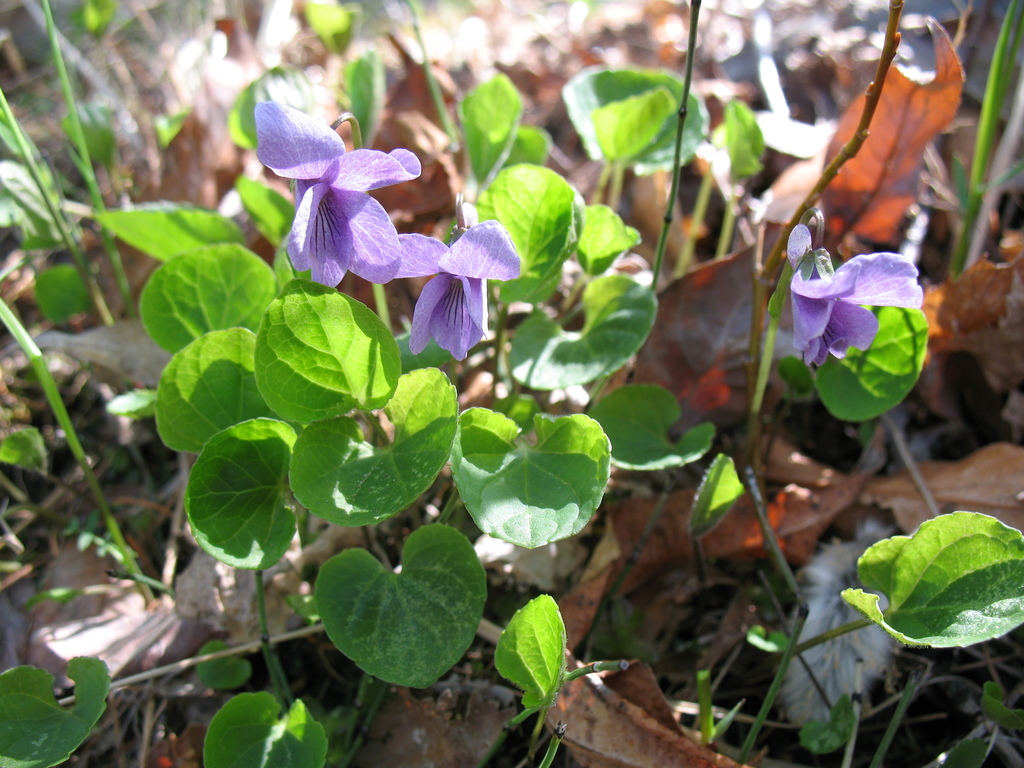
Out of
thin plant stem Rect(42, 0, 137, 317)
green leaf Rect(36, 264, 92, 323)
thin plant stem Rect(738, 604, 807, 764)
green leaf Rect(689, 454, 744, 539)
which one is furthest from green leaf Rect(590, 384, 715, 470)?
green leaf Rect(36, 264, 92, 323)

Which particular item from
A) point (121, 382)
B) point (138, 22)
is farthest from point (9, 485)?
point (138, 22)

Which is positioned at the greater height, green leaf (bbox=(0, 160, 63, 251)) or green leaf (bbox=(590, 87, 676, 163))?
green leaf (bbox=(0, 160, 63, 251))

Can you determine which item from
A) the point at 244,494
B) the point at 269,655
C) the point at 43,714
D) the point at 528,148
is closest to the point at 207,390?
the point at 244,494

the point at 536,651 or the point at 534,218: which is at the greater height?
the point at 534,218

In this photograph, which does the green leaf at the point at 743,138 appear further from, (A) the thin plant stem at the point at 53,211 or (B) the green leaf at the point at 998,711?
(A) the thin plant stem at the point at 53,211

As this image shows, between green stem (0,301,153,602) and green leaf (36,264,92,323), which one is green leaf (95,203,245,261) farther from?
green leaf (36,264,92,323)

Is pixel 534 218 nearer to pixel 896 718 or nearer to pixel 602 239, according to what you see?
pixel 602 239
